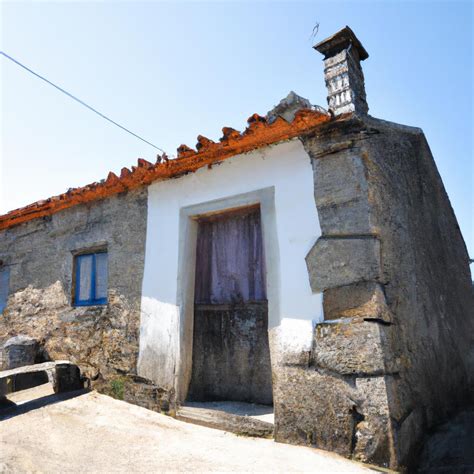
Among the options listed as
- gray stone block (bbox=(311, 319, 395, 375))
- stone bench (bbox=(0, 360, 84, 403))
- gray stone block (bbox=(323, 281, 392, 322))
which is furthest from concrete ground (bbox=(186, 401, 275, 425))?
stone bench (bbox=(0, 360, 84, 403))

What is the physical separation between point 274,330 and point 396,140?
7.60 feet

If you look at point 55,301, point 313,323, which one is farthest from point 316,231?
point 55,301

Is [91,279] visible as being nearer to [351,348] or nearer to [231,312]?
[231,312]

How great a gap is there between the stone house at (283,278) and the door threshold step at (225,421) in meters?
0.18

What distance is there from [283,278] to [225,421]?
52.4 inches

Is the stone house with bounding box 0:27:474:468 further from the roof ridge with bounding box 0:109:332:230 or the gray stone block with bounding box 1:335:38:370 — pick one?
the gray stone block with bounding box 1:335:38:370

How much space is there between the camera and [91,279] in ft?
15.1

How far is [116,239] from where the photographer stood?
439 centimetres

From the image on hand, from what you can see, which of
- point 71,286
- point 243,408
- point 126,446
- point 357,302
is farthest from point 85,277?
point 357,302

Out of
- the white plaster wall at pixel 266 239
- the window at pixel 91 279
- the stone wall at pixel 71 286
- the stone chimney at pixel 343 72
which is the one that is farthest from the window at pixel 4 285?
the stone chimney at pixel 343 72

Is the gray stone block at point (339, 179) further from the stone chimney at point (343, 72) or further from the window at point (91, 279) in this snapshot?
the window at point (91, 279)

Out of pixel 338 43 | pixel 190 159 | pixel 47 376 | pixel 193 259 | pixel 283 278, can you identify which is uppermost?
pixel 338 43

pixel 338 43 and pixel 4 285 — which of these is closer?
pixel 338 43

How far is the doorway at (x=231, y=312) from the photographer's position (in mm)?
3838
